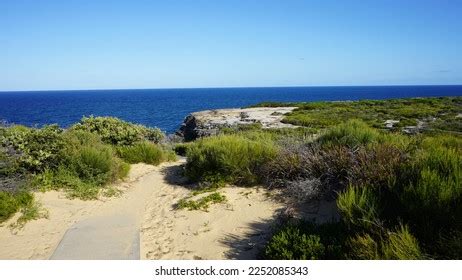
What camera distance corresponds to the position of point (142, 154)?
1285 cm

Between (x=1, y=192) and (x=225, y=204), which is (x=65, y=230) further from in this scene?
(x=225, y=204)

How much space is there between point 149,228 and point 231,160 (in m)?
2.87

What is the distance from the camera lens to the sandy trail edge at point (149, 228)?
5.96 meters

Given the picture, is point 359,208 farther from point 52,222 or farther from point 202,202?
point 52,222

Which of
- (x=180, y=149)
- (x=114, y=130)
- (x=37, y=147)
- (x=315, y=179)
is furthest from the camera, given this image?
(x=180, y=149)

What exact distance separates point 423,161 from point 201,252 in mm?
3718

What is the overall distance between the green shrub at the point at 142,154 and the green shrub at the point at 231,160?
2.83 m

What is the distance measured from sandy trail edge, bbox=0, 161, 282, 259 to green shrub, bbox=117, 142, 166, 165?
3.34 meters

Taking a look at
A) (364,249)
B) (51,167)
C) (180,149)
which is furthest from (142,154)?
(364,249)

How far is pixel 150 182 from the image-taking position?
10547 mm

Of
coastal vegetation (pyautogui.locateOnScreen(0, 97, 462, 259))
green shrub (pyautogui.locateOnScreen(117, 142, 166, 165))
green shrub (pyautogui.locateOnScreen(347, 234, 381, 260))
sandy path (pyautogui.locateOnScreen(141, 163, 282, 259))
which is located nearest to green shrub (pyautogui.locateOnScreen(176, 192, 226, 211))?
coastal vegetation (pyautogui.locateOnScreen(0, 97, 462, 259))

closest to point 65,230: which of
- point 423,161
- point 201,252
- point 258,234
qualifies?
point 201,252

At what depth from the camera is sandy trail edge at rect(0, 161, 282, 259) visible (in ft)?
19.6

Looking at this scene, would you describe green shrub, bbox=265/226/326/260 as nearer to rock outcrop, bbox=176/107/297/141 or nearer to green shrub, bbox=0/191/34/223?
green shrub, bbox=0/191/34/223
